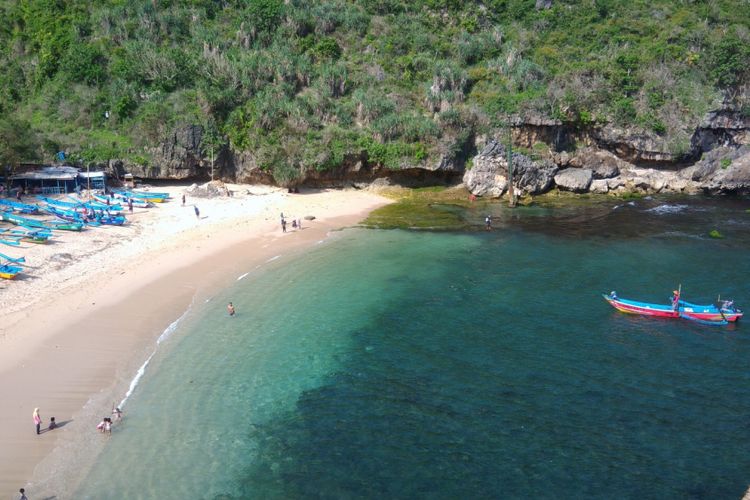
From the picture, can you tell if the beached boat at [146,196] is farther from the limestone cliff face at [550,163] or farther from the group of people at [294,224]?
the group of people at [294,224]

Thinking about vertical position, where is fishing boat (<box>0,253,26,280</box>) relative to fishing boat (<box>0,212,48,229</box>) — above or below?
below

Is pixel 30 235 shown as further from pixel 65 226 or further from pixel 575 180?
pixel 575 180

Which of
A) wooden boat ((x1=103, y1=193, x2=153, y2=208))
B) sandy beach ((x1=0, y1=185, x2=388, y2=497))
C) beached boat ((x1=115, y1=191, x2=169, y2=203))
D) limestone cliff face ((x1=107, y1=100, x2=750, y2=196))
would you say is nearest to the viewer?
sandy beach ((x1=0, y1=185, x2=388, y2=497))

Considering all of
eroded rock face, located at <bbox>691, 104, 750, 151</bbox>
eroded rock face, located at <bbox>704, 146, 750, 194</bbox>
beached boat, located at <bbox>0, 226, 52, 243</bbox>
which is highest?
eroded rock face, located at <bbox>691, 104, 750, 151</bbox>

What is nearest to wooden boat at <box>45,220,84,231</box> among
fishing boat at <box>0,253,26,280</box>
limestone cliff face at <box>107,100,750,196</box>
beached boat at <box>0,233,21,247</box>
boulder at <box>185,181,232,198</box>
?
beached boat at <box>0,233,21,247</box>

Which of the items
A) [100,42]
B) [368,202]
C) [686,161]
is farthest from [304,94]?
[686,161]

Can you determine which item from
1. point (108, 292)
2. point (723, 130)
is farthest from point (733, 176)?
point (108, 292)

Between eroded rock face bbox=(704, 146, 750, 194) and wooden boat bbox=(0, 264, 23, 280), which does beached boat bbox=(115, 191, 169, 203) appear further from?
eroded rock face bbox=(704, 146, 750, 194)
